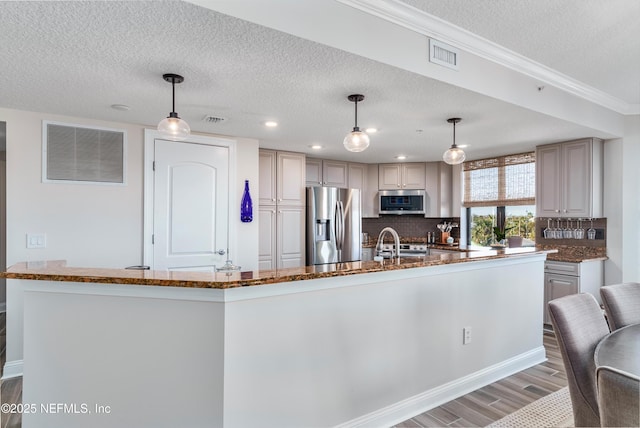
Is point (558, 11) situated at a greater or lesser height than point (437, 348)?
greater

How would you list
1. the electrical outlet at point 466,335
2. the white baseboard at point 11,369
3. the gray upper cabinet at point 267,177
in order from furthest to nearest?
the gray upper cabinet at point 267,177 < the white baseboard at point 11,369 < the electrical outlet at point 466,335

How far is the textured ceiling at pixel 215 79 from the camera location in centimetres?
177

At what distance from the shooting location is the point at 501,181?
5.32 meters

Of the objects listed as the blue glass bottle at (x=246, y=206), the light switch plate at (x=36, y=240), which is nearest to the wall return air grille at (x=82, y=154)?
the light switch plate at (x=36, y=240)

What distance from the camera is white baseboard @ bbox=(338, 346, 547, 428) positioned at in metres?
2.21

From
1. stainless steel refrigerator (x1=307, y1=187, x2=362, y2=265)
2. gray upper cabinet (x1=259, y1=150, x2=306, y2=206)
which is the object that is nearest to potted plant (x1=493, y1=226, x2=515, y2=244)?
stainless steel refrigerator (x1=307, y1=187, x2=362, y2=265)

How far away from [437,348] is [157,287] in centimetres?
193

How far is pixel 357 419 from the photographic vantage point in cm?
213

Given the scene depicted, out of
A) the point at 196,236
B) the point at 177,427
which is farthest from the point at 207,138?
the point at 177,427

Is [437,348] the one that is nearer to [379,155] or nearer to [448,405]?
[448,405]

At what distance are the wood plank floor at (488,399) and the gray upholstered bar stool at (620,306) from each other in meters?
0.90

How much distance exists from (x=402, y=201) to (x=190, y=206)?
348 cm

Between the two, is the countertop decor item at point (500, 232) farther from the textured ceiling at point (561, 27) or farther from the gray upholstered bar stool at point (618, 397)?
the gray upholstered bar stool at point (618, 397)

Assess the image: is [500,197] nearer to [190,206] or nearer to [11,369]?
[190,206]
